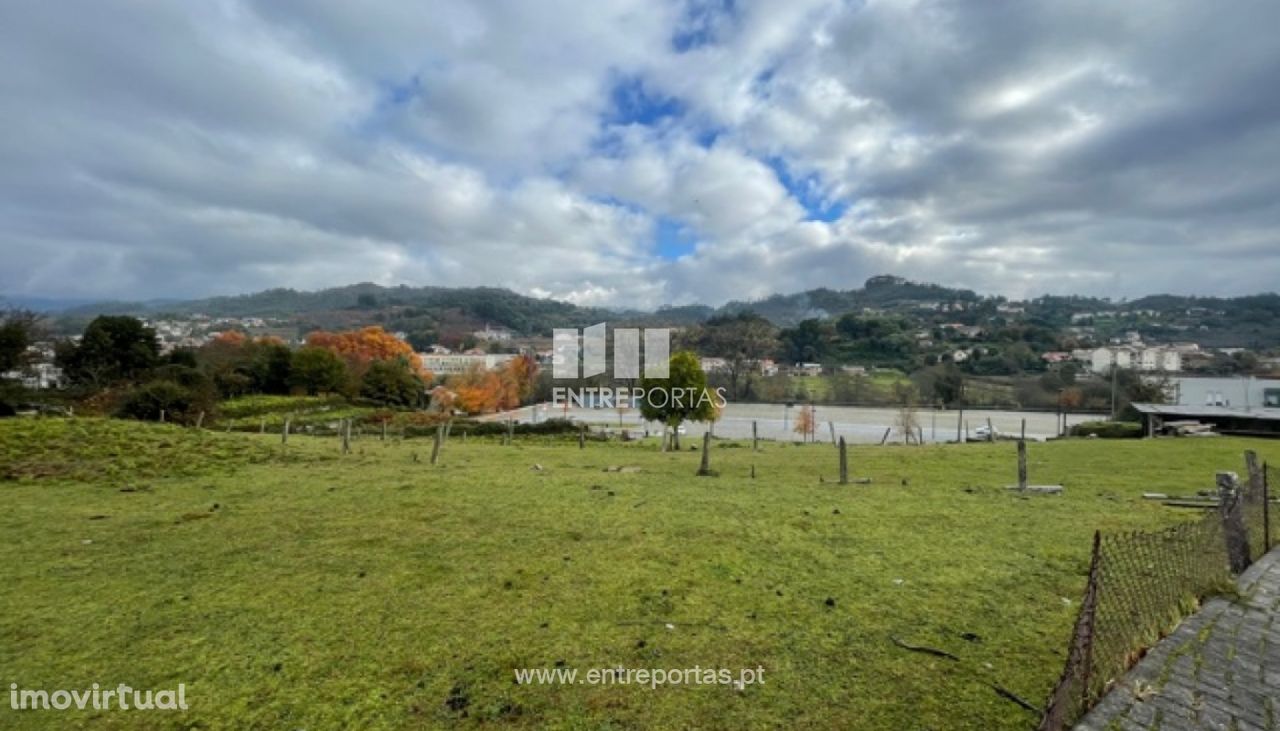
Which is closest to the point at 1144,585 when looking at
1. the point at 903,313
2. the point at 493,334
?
the point at 493,334

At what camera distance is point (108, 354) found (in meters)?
31.3

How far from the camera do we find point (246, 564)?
511 centimetres

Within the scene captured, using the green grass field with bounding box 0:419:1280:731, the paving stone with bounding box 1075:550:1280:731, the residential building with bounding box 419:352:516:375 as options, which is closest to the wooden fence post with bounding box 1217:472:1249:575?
the paving stone with bounding box 1075:550:1280:731

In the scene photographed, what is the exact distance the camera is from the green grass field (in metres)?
3.03

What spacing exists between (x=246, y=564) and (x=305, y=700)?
283 centimetres

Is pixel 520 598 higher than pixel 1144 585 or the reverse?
the reverse

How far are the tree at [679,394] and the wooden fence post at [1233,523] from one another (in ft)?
67.3

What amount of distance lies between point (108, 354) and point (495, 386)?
3496cm

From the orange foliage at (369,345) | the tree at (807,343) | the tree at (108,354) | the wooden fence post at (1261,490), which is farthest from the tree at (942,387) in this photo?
the tree at (108,354)

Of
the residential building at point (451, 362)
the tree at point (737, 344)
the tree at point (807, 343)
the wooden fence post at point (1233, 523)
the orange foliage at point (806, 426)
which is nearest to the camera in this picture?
the wooden fence post at point (1233, 523)

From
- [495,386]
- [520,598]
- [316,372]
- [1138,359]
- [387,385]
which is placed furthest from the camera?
[1138,359]

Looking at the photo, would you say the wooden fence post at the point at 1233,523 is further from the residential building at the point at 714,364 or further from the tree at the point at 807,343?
the tree at the point at 807,343

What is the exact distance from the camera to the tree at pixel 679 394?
25797 millimetres

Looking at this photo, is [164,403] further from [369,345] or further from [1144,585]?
[369,345]
